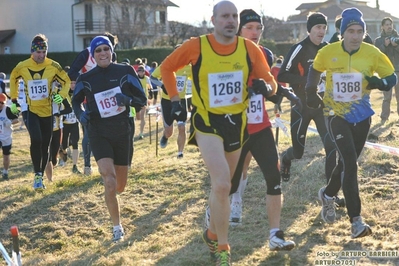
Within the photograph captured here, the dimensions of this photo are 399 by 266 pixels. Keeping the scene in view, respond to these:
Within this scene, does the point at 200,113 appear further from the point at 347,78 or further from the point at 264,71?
the point at 347,78

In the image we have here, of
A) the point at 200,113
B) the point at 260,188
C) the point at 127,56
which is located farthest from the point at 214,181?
the point at 127,56

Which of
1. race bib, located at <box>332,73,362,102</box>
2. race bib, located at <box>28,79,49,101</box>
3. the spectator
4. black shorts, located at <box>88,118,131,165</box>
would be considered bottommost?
black shorts, located at <box>88,118,131,165</box>

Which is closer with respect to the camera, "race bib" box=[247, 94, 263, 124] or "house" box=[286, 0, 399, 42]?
"race bib" box=[247, 94, 263, 124]

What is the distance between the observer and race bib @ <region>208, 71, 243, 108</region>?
521 cm

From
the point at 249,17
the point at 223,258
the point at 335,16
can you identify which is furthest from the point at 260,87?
the point at 335,16

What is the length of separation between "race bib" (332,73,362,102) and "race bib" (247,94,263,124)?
82 centimetres

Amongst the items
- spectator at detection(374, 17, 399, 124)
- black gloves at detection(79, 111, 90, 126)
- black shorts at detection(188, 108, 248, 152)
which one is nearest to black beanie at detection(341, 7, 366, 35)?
black shorts at detection(188, 108, 248, 152)

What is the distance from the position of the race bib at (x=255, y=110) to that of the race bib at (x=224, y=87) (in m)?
0.51

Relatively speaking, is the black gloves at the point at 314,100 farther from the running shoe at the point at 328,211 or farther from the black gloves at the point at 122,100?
the black gloves at the point at 122,100

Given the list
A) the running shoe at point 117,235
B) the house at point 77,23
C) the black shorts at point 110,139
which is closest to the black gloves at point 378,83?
the black shorts at point 110,139

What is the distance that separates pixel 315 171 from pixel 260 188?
1.00 meters

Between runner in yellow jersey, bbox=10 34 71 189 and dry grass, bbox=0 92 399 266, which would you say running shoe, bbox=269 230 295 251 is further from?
runner in yellow jersey, bbox=10 34 71 189

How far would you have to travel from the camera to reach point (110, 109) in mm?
6863

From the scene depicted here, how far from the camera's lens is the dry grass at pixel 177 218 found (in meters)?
6.03
